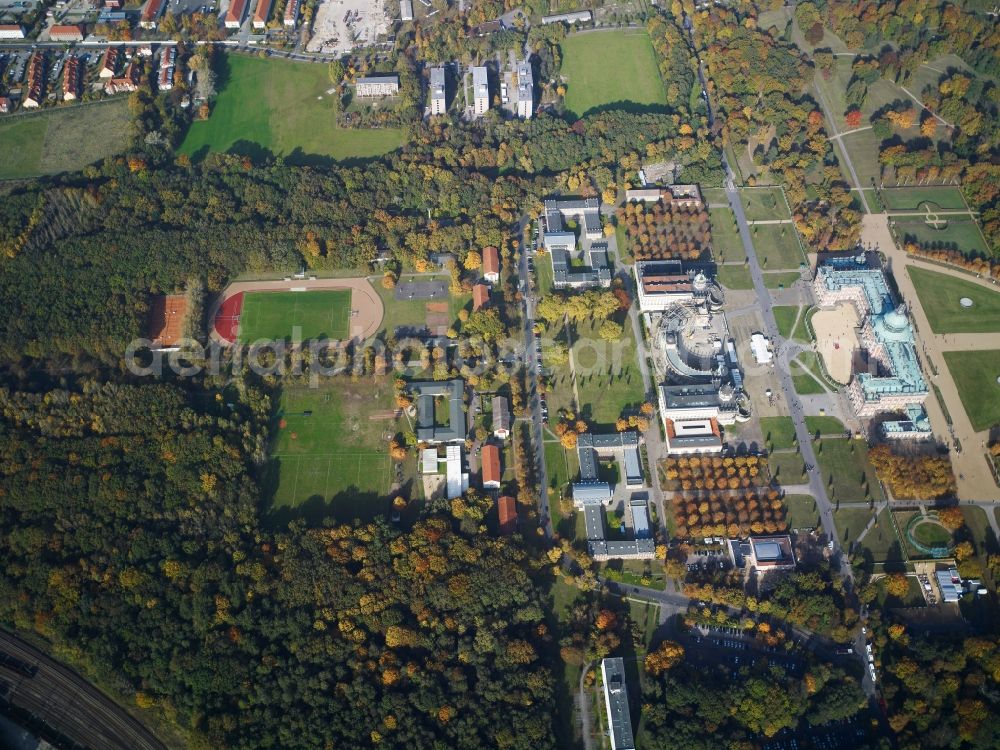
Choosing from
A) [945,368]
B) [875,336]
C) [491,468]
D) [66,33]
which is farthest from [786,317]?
[66,33]

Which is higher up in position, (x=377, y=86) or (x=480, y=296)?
(x=377, y=86)

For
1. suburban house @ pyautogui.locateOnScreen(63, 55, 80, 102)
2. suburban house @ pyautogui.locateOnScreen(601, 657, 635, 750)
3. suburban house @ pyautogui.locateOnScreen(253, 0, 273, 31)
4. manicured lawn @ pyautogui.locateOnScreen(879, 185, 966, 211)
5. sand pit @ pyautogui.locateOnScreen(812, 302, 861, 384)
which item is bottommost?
suburban house @ pyautogui.locateOnScreen(601, 657, 635, 750)

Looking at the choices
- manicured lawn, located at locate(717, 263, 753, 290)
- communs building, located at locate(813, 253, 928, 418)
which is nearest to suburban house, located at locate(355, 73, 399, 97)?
manicured lawn, located at locate(717, 263, 753, 290)

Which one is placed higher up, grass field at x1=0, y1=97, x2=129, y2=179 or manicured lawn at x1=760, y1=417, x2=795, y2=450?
grass field at x1=0, y1=97, x2=129, y2=179

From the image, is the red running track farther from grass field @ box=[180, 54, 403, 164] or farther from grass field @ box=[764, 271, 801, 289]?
grass field @ box=[764, 271, 801, 289]

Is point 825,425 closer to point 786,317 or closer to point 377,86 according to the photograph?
point 786,317

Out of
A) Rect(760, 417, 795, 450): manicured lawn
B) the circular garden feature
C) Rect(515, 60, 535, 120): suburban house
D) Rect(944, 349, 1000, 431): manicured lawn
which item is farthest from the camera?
Rect(515, 60, 535, 120): suburban house

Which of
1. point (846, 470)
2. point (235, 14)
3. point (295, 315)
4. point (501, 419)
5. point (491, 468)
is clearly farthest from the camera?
point (235, 14)
